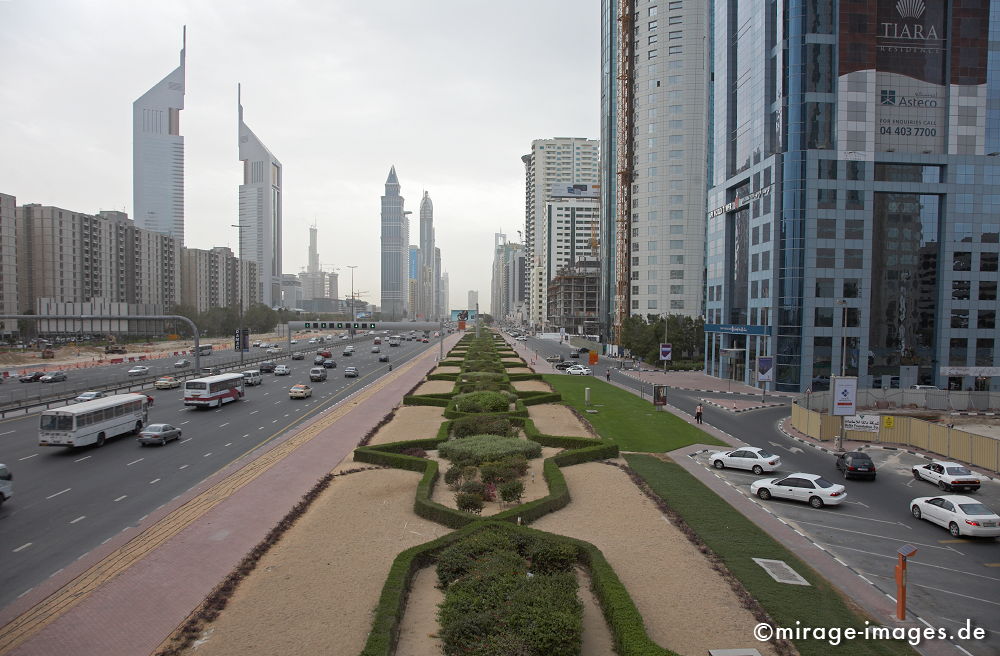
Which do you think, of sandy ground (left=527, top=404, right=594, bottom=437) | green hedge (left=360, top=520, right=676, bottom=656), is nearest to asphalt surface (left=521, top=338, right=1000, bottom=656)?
green hedge (left=360, top=520, right=676, bottom=656)

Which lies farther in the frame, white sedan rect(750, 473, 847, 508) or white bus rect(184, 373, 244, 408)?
white bus rect(184, 373, 244, 408)

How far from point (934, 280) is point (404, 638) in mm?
59302

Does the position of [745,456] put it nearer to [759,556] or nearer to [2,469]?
[759,556]

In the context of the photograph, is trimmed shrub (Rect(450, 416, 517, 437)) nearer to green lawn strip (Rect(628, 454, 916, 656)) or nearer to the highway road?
green lawn strip (Rect(628, 454, 916, 656))

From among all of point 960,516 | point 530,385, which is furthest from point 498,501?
point 530,385

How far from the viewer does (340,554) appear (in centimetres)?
1564

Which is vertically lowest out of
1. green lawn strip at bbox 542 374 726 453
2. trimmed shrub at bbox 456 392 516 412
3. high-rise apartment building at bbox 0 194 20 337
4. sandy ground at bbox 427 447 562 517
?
green lawn strip at bbox 542 374 726 453

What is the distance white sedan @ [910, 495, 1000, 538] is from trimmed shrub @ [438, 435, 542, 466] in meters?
15.2

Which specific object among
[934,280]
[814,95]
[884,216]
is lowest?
[934,280]

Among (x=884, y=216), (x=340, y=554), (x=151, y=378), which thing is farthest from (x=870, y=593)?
(x=151, y=378)

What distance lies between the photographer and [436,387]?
50594mm

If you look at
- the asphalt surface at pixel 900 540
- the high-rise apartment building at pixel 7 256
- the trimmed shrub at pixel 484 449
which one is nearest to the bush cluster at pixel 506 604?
the asphalt surface at pixel 900 540

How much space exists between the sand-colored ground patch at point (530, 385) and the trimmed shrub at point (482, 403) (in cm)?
1101

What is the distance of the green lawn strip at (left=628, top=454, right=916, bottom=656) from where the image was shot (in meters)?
11.6
